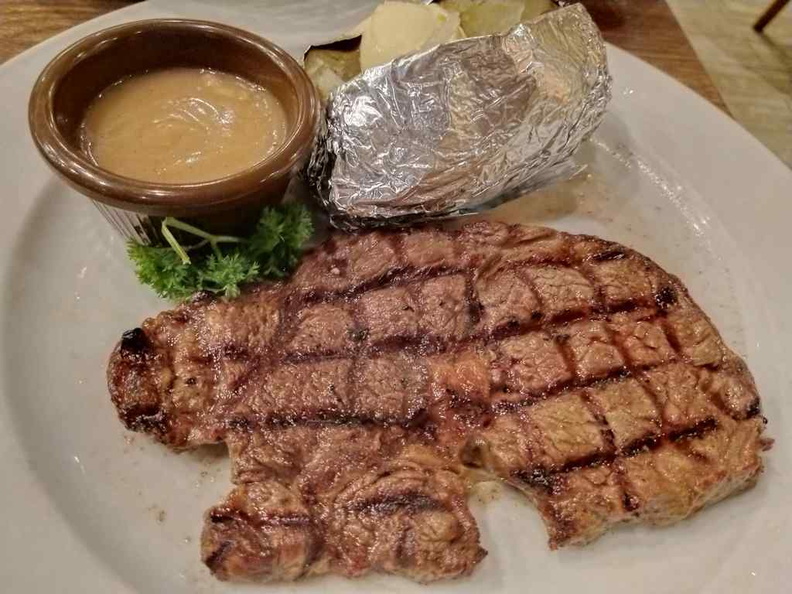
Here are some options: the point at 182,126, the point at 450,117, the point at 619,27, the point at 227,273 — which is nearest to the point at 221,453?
the point at 227,273

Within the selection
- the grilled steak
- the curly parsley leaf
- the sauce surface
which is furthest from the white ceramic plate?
the sauce surface

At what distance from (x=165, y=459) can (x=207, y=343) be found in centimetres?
40

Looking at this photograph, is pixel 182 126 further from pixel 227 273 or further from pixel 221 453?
pixel 221 453

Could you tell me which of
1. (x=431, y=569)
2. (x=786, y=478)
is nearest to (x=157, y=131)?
(x=431, y=569)

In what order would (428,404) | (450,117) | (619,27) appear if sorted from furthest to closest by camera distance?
1. (619,27)
2. (450,117)
3. (428,404)

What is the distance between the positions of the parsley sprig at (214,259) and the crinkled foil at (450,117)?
11.5 inches

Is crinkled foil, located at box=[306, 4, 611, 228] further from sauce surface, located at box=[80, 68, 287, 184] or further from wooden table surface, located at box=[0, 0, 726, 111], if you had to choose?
wooden table surface, located at box=[0, 0, 726, 111]

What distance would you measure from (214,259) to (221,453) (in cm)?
67

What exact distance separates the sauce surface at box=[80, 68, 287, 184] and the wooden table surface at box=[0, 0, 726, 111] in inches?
43.9

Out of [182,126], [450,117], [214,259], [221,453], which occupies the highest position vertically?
[450,117]

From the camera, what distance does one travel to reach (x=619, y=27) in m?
3.97

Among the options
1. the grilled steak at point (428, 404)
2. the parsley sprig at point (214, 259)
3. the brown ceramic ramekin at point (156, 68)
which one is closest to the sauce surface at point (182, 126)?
the brown ceramic ramekin at point (156, 68)

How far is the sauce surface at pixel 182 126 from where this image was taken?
2.44 metres

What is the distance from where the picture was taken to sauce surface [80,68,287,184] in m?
2.44
